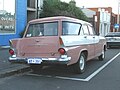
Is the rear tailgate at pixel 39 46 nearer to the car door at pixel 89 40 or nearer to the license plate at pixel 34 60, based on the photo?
the license plate at pixel 34 60

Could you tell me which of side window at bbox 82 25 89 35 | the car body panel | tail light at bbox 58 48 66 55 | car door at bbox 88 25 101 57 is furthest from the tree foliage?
tail light at bbox 58 48 66 55

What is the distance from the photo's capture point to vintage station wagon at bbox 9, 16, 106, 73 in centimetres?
925

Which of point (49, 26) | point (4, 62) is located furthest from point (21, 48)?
point (4, 62)

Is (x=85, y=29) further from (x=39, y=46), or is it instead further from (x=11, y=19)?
(x=11, y=19)

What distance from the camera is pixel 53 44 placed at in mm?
9273

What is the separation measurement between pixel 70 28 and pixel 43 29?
91 centimetres

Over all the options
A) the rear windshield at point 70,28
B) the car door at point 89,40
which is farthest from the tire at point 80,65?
the rear windshield at point 70,28

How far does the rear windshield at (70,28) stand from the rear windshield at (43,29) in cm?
27

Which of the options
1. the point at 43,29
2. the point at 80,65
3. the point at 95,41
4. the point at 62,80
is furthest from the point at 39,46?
the point at 95,41

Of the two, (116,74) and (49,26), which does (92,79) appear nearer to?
(116,74)

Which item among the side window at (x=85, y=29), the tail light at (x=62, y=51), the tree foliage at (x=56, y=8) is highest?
the tree foliage at (x=56, y=8)

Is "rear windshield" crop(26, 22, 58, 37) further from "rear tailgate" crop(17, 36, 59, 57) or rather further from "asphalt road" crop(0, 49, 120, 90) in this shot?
"asphalt road" crop(0, 49, 120, 90)

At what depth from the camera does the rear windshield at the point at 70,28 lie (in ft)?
32.2

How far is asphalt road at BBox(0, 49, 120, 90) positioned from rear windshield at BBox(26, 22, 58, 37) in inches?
53.4
